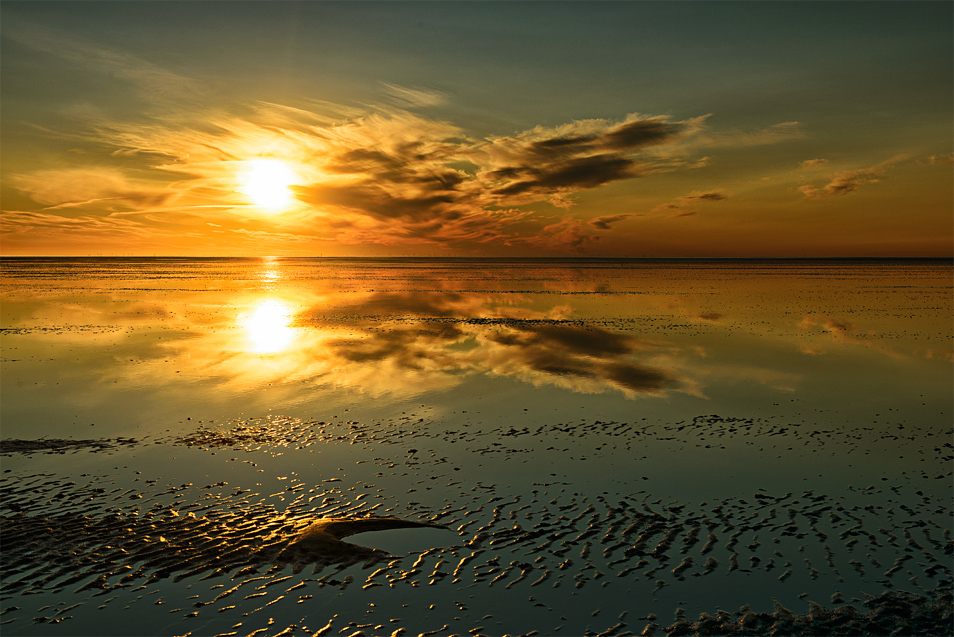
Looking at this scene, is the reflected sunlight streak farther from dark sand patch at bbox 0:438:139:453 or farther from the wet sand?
the wet sand

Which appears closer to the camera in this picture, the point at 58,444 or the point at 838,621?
the point at 838,621

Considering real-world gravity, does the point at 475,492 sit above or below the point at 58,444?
below

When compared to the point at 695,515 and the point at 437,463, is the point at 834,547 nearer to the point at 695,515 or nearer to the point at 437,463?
the point at 695,515

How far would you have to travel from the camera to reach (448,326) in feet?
143

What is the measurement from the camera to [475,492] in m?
14.3

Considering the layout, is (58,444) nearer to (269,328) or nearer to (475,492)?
(475,492)

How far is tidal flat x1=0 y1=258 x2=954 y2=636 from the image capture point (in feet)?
31.8

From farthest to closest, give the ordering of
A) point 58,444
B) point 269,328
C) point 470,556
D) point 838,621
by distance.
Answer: point 269,328 → point 58,444 → point 470,556 → point 838,621

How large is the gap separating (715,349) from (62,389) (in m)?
32.6

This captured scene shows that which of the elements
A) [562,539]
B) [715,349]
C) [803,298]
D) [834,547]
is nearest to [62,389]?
[562,539]

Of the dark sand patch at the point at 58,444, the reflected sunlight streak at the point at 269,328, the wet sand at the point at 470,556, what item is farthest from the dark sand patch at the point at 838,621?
the reflected sunlight streak at the point at 269,328

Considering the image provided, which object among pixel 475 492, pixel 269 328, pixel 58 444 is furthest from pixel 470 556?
pixel 269 328

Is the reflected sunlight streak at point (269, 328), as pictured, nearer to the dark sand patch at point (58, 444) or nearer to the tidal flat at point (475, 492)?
the tidal flat at point (475, 492)

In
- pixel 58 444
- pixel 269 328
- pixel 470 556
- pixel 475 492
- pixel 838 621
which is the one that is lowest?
pixel 838 621
